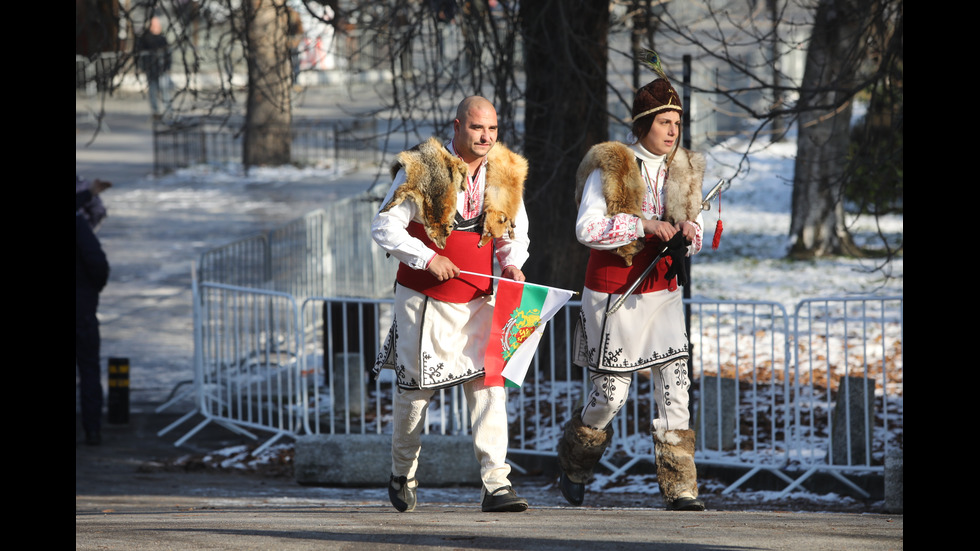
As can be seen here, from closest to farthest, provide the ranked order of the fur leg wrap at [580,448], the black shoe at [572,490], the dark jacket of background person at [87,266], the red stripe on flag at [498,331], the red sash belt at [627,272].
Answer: the red stripe on flag at [498,331], the red sash belt at [627,272], the fur leg wrap at [580,448], the black shoe at [572,490], the dark jacket of background person at [87,266]

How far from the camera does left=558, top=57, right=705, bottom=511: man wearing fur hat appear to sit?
15.7ft

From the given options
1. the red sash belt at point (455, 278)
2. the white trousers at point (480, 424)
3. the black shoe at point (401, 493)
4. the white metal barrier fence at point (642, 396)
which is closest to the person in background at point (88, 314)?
the white metal barrier fence at point (642, 396)

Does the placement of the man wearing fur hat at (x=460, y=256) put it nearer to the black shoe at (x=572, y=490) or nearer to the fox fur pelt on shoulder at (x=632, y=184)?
the fox fur pelt on shoulder at (x=632, y=184)

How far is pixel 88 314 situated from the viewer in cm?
789

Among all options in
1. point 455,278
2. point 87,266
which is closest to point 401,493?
point 455,278

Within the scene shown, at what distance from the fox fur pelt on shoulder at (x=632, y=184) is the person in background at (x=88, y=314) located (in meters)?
4.27

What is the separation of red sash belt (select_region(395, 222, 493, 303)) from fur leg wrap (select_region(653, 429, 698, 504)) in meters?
1.07

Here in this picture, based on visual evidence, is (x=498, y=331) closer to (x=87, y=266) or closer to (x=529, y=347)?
(x=529, y=347)

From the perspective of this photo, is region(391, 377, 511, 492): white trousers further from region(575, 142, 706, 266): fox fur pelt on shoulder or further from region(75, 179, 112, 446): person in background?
region(75, 179, 112, 446): person in background

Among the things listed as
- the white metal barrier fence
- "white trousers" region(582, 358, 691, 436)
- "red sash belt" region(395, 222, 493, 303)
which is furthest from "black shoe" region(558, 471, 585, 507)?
"red sash belt" region(395, 222, 493, 303)

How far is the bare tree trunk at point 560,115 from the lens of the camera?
779 cm

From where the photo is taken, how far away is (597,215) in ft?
15.6
